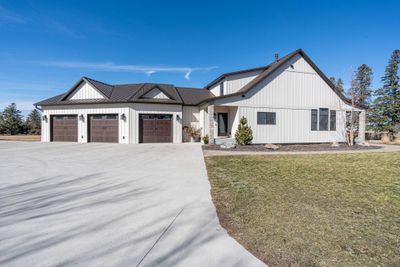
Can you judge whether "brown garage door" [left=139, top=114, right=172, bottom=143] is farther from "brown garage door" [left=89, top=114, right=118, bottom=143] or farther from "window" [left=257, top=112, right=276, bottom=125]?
"window" [left=257, top=112, right=276, bottom=125]

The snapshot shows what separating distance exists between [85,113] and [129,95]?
4367mm

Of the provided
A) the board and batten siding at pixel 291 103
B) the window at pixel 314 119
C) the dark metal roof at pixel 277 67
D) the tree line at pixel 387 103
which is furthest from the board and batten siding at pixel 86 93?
the tree line at pixel 387 103

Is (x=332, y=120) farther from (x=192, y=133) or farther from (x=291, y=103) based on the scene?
(x=192, y=133)

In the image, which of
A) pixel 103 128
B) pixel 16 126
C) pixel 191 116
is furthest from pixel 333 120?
pixel 16 126

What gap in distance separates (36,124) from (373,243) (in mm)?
49284

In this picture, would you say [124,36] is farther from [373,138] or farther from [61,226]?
[373,138]

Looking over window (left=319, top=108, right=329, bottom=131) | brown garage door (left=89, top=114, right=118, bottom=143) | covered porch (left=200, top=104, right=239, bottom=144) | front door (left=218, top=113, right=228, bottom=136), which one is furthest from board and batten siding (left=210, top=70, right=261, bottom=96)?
brown garage door (left=89, top=114, right=118, bottom=143)

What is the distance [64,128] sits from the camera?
63.9 ft

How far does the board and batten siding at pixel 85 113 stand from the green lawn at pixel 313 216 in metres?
13.4

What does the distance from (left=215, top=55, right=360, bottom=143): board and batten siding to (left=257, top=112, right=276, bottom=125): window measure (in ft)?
0.91

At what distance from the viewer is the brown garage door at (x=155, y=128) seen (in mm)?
18000

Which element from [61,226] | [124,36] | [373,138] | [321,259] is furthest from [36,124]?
[373,138]

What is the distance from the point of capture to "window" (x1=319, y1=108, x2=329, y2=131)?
17250 mm

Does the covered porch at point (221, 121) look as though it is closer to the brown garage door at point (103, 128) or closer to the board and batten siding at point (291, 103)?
the board and batten siding at point (291, 103)
